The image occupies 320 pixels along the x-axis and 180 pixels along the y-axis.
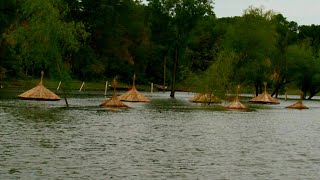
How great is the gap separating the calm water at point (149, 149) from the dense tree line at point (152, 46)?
15124 mm

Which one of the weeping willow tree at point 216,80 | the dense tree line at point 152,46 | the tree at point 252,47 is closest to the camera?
the dense tree line at point 152,46

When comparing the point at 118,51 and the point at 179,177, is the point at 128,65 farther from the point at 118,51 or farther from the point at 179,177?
the point at 179,177

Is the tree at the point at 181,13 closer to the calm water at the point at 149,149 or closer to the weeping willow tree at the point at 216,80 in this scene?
the weeping willow tree at the point at 216,80

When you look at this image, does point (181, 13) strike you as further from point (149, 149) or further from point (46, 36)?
point (149, 149)

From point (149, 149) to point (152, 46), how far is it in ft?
377

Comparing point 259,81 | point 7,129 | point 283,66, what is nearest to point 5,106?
point 7,129

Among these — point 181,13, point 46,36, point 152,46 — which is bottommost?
point 46,36

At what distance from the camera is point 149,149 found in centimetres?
2977

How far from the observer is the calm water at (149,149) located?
22.6 meters

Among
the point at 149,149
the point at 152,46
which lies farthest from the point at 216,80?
the point at 152,46

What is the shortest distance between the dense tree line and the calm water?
15.1m

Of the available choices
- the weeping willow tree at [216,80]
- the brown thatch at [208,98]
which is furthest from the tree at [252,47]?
the weeping willow tree at [216,80]

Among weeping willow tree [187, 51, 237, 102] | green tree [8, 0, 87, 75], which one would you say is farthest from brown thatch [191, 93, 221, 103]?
green tree [8, 0, 87, 75]

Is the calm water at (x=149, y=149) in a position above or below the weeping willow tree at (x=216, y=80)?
below
